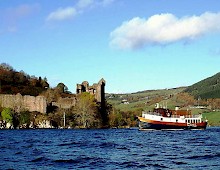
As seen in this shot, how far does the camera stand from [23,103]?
523 feet

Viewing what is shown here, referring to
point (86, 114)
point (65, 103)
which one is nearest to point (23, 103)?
point (65, 103)

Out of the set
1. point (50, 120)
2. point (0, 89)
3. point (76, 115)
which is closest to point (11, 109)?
point (50, 120)

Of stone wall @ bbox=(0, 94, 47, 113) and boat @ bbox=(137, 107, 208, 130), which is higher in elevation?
stone wall @ bbox=(0, 94, 47, 113)

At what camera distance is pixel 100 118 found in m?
171

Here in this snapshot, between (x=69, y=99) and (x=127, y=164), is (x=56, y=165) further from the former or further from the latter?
(x=69, y=99)

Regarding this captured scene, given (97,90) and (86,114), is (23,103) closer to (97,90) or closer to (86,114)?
(86,114)

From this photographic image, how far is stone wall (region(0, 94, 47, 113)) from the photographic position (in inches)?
6225

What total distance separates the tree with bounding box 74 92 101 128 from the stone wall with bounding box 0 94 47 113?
12.8 metres

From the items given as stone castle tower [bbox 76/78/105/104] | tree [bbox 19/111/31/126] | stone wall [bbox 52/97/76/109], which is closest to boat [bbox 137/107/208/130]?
tree [bbox 19/111/31/126]

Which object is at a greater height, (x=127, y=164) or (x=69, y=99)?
(x=69, y=99)

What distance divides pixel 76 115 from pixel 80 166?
134956 millimetres

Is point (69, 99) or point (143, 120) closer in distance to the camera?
point (143, 120)

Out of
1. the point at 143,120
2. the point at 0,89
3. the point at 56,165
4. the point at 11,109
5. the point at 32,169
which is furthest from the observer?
the point at 0,89

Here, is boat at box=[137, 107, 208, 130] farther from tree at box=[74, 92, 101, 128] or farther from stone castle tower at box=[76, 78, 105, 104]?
stone castle tower at box=[76, 78, 105, 104]
